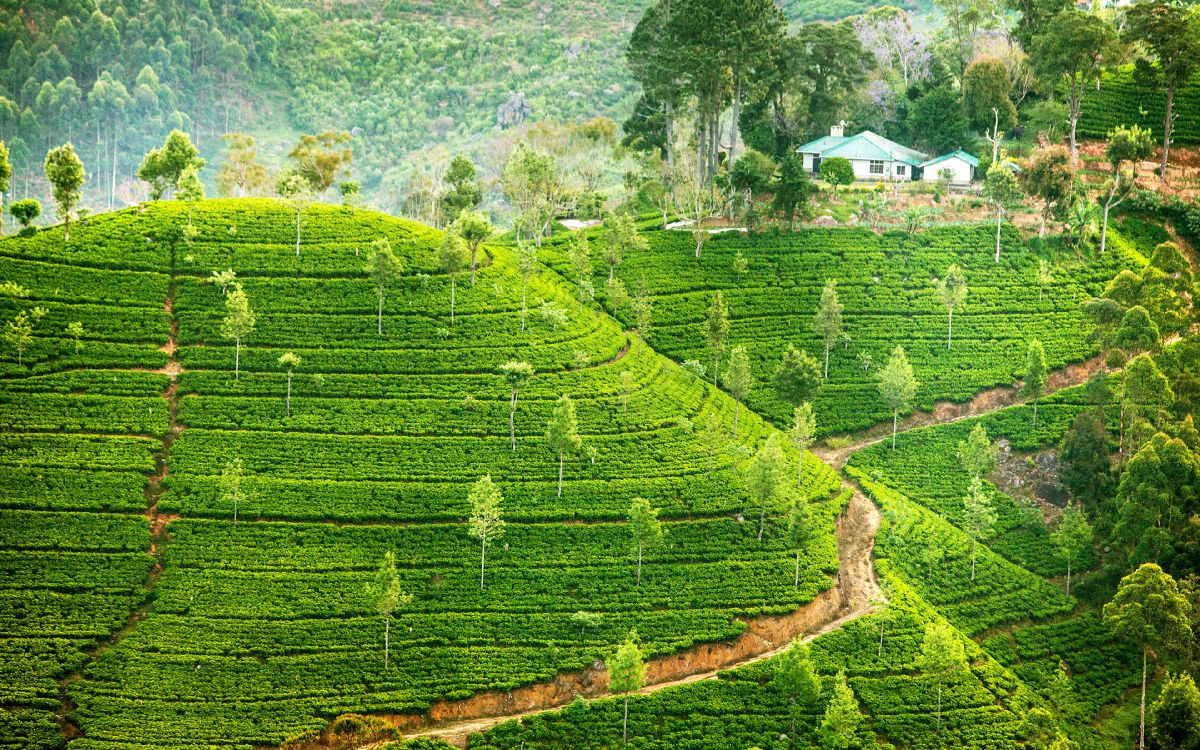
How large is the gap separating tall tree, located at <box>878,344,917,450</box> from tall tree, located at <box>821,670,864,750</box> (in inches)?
1118

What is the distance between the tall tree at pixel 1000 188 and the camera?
10925 centimetres

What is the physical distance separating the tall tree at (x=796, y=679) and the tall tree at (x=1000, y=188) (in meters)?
53.2

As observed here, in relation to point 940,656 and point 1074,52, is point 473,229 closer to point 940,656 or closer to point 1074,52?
point 940,656

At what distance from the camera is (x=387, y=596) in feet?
233

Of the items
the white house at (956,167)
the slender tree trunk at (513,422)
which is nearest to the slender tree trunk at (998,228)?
the white house at (956,167)

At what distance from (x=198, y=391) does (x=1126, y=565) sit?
209 ft

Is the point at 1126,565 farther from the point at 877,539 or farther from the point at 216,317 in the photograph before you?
the point at 216,317

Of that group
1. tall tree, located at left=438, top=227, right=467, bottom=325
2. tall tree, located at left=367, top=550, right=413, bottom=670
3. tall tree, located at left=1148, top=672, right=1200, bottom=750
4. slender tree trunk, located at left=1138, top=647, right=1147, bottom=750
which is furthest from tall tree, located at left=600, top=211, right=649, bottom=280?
tall tree, located at left=1148, top=672, right=1200, bottom=750

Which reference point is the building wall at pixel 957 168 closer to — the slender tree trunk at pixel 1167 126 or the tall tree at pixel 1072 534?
the slender tree trunk at pixel 1167 126

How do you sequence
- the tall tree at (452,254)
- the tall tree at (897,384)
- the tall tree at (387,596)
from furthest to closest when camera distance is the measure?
the tall tree at (452,254)
the tall tree at (897,384)
the tall tree at (387,596)

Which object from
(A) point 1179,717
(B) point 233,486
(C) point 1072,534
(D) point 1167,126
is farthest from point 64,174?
(D) point 1167,126

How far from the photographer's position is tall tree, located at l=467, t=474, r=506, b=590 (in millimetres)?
76188

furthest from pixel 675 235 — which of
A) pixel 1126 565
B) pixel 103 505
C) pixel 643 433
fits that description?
pixel 103 505

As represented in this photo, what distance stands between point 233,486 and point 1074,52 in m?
88.8
